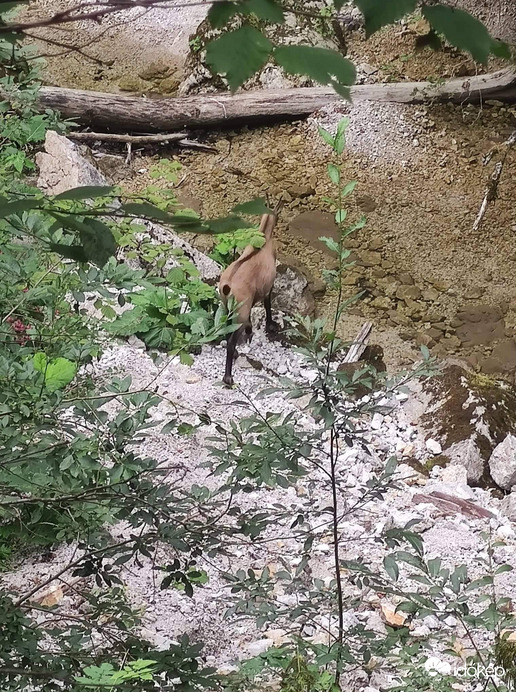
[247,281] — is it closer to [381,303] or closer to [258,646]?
[381,303]

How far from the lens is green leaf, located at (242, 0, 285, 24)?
636 millimetres

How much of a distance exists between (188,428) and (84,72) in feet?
25.2

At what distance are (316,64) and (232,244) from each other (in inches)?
186

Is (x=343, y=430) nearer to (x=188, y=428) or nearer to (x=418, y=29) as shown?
(x=188, y=428)

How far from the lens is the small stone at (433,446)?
4.16 metres

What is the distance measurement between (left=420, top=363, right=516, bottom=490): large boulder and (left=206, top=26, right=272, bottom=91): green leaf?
3490 millimetres

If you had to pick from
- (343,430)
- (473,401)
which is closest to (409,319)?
(473,401)

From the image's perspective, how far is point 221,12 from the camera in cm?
68

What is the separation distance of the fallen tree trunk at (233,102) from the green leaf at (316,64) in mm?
6964

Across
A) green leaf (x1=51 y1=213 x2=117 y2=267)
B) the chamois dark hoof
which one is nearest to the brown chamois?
the chamois dark hoof

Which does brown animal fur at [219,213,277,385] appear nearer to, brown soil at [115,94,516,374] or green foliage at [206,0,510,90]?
brown soil at [115,94,516,374]

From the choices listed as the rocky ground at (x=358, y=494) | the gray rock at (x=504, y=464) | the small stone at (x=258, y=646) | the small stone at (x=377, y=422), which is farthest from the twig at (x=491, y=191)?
the small stone at (x=258, y=646)

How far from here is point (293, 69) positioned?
0.63 meters

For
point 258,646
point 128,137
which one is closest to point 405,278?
point 128,137
